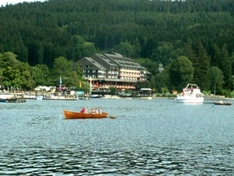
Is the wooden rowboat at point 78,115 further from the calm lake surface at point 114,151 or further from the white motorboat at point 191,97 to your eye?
the white motorboat at point 191,97

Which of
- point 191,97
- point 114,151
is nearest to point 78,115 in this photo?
point 114,151

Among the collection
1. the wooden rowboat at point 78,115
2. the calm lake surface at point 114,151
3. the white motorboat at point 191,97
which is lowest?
the calm lake surface at point 114,151

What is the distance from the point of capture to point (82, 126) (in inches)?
2721

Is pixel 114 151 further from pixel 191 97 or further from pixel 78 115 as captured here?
pixel 191 97

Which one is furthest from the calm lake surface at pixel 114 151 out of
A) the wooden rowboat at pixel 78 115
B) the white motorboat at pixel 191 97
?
the white motorboat at pixel 191 97

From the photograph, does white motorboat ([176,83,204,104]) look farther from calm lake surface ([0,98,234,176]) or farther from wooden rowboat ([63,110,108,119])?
calm lake surface ([0,98,234,176])

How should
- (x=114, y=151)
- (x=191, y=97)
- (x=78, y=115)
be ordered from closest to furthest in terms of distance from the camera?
1. (x=114, y=151)
2. (x=78, y=115)
3. (x=191, y=97)

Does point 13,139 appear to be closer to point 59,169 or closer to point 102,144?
point 102,144

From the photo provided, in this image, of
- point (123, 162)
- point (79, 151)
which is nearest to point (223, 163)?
point (123, 162)

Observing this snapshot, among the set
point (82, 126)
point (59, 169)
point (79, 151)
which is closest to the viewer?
point (59, 169)

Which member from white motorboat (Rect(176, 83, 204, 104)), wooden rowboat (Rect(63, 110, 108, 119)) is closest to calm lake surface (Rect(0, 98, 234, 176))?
wooden rowboat (Rect(63, 110, 108, 119))

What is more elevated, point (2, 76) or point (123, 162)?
point (2, 76)

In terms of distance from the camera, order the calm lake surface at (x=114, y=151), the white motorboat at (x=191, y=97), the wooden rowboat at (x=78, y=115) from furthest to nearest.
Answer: the white motorboat at (x=191, y=97)
the wooden rowboat at (x=78, y=115)
the calm lake surface at (x=114, y=151)

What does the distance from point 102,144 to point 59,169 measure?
42.8ft
